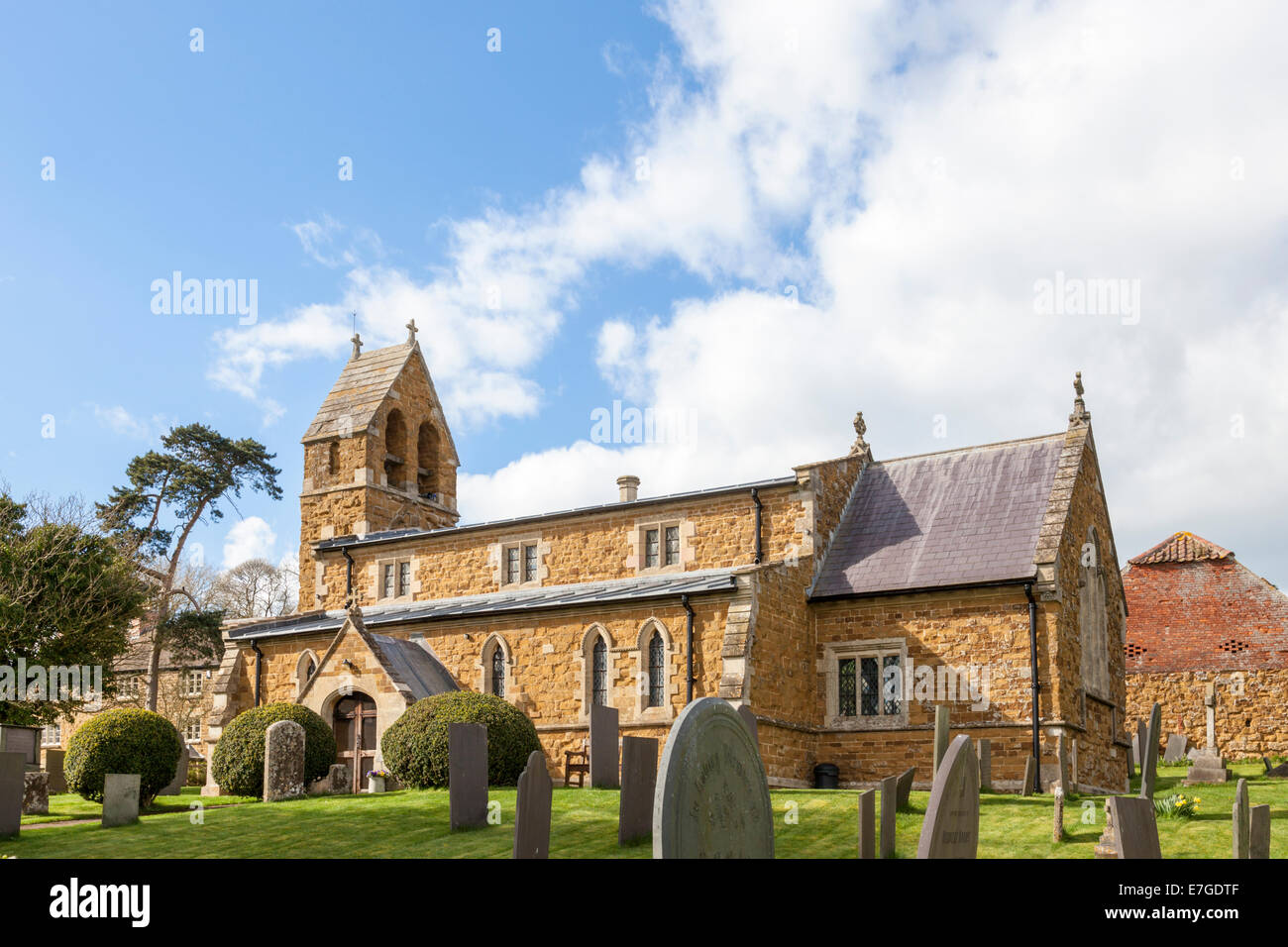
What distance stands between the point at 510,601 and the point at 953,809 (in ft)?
67.2

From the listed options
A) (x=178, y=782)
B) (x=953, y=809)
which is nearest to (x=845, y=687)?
(x=178, y=782)

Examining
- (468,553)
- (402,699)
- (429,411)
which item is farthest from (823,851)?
(429,411)

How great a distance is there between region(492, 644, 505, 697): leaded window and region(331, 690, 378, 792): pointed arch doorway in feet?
9.81

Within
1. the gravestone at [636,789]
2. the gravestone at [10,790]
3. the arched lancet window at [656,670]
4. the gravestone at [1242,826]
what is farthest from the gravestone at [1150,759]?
the gravestone at [10,790]

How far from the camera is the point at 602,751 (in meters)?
23.0

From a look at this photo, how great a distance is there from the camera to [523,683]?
2878 cm

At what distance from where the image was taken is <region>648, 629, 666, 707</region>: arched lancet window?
88.7 ft

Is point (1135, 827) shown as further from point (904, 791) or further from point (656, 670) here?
point (656, 670)

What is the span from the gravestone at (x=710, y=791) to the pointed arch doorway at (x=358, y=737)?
1872 cm

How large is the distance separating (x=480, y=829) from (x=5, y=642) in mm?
20711

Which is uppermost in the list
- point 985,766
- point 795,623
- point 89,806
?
point 795,623

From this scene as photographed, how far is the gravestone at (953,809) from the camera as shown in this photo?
34.9 feet
